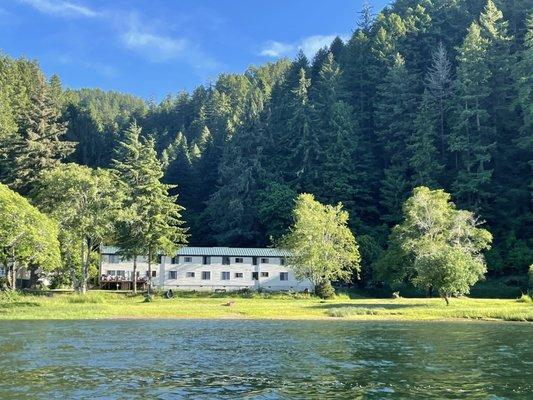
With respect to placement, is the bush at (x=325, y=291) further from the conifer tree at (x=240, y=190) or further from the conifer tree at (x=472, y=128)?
the conifer tree at (x=240, y=190)

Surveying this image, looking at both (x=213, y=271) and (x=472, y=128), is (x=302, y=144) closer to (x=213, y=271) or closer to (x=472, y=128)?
(x=472, y=128)

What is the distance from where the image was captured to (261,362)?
94.9 ft

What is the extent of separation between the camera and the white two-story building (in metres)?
92.6

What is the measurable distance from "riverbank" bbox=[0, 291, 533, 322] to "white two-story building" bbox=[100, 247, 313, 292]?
79.2 ft

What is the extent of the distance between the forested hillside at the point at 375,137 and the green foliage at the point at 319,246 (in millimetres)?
12664

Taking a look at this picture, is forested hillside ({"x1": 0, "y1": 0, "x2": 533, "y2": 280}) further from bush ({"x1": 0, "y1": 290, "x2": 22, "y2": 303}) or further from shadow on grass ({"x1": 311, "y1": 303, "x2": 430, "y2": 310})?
bush ({"x1": 0, "y1": 290, "x2": 22, "y2": 303})

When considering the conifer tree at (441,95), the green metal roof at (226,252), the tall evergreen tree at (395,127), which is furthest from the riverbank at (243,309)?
the conifer tree at (441,95)

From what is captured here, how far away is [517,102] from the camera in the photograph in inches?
3903

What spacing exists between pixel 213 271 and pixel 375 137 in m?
56.0

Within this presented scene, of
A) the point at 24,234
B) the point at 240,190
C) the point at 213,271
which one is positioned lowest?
the point at 213,271

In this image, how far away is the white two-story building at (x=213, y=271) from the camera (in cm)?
9262

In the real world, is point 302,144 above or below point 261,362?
above

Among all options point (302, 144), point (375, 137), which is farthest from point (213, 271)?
point (375, 137)

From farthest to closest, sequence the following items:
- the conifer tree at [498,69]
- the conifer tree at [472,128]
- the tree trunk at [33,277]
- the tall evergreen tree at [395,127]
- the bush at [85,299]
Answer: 1. the tall evergreen tree at [395,127]
2. the conifer tree at [498,69]
3. the conifer tree at [472,128]
4. the tree trunk at [33,277]
5. the bush at [85,299]
